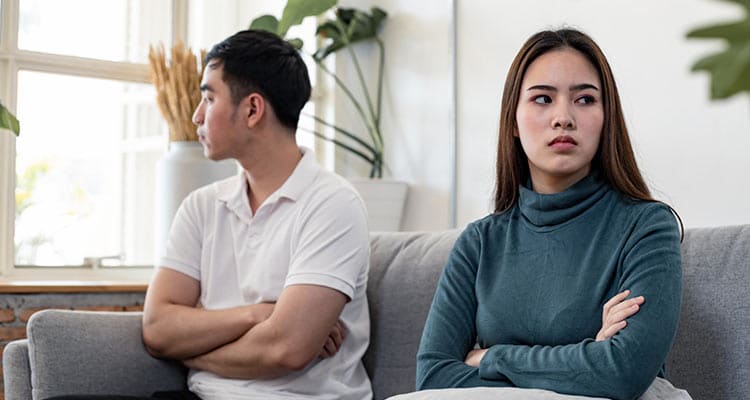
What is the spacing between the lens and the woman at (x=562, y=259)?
1.35m

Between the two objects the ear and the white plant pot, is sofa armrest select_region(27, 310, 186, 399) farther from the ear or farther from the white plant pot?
the white plant pot

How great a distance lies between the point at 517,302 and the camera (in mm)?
1548

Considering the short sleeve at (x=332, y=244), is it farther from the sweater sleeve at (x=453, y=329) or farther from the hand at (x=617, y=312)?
the hand at (x=617, y=312)

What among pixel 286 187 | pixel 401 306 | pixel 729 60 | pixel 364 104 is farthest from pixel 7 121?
pixel 364 104

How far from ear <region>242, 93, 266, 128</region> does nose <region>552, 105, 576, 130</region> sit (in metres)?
0.82

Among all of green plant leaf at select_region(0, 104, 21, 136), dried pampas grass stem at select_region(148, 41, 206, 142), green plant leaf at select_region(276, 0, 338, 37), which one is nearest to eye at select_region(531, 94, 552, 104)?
green plant leaf at select_region(0, 104, 21, 136)

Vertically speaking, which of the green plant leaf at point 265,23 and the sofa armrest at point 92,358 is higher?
the green plant leaf at point 265,23

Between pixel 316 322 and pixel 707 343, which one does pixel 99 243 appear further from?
pixel 707 343

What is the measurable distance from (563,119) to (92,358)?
114cm

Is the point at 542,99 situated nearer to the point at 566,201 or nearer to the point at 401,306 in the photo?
the point at 566,201

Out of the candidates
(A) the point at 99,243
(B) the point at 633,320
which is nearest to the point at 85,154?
(A) the point at 99,243

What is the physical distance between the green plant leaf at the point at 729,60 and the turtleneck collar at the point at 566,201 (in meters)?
1.44

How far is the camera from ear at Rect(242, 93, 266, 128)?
6.93ft

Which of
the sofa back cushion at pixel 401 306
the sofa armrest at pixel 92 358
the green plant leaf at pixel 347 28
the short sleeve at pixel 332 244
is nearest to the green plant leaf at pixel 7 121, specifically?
the sofa armrest at pixel 92 358
